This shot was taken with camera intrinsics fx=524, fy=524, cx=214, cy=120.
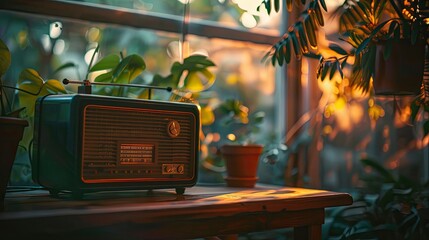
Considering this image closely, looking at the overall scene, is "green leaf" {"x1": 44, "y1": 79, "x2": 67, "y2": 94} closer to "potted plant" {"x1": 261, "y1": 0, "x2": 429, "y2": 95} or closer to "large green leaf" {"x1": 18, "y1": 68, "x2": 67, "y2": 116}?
"large green leaf" {"x1": 18, "y1": 68, "x2": 67, "y2": 116}

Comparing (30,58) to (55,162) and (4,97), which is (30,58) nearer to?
(4,97)

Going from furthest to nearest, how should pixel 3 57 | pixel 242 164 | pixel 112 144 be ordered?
pixel 242 164, pixel 3 57, pixel 112 144

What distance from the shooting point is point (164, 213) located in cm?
126

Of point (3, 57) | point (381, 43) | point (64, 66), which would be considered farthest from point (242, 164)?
point (3, 57)

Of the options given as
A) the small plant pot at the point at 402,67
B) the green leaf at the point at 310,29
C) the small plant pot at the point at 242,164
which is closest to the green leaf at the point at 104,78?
the small plant pot at the point at 242,164

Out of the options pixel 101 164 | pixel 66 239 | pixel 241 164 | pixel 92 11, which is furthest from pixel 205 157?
pixel 66 239

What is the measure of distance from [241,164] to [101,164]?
650 mm

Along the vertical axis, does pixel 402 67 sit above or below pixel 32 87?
above

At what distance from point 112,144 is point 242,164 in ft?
2.05

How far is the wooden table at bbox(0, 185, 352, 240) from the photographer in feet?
3.69

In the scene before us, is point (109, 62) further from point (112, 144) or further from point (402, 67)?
point (402, 67)

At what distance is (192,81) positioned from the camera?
2.01 meters

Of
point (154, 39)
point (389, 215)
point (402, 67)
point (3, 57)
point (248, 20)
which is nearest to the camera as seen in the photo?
point (3, 57)

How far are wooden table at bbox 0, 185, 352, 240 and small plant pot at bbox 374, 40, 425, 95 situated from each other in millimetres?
428
